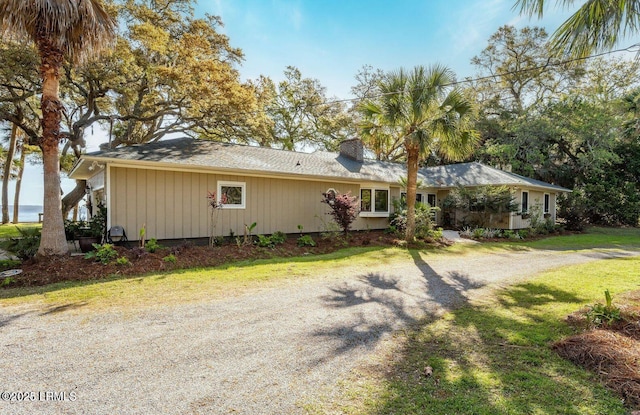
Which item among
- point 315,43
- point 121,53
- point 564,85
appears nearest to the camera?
point 121,53

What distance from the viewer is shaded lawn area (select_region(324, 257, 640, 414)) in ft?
7.97

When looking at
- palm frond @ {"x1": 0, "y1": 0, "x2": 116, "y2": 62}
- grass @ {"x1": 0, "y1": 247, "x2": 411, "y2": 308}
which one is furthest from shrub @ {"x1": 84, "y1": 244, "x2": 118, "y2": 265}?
palm frond @ {"x1": 0, "y1": 0, "x2": 116, "y2": 62}

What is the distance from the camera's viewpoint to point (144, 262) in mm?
7176

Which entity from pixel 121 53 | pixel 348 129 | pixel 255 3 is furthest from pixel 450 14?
pixel 348 129

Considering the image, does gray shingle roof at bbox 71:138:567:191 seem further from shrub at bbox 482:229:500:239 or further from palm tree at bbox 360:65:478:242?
palm tree at bbox 360:65:478:242

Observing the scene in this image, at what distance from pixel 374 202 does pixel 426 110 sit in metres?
5.11

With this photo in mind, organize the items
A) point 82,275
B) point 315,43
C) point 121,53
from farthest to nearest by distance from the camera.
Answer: point 315,43 → point 121,53 → point 82,275

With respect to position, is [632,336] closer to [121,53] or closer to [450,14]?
[450,14]

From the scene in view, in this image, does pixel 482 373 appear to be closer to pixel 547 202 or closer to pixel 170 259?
pixel 170 259

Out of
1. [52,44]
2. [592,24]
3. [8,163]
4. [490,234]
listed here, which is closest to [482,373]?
[592,24]

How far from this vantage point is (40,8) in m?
6.55

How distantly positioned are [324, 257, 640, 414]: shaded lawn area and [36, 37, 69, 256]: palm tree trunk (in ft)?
25.2

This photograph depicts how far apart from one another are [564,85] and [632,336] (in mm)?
29051

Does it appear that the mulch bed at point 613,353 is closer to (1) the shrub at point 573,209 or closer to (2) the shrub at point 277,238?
(2) the shrub at point 277,238
